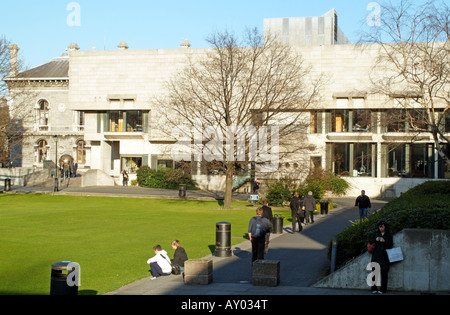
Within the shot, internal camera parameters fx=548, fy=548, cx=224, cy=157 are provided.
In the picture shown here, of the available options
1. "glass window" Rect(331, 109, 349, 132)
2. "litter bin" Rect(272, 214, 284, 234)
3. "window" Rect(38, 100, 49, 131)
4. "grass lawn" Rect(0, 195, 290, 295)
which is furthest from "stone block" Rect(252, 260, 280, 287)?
"window" Rect(38, 100, 49, 131)

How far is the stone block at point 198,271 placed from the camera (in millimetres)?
12680

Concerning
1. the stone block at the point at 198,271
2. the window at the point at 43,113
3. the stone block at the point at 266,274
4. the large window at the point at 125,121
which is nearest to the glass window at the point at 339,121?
the large window at the point at 125,121

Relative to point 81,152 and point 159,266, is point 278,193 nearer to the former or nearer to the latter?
point 159,266

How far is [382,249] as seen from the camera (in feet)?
39.0

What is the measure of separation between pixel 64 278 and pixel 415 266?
737 cm

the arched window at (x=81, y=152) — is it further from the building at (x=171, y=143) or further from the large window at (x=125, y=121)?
the large window at (x=125, y=121)

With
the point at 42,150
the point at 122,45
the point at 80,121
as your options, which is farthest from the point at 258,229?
the point at 42,150

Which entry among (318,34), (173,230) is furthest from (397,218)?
(318,34)

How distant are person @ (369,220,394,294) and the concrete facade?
0.29 meters

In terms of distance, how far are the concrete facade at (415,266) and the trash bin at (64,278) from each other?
577 cm

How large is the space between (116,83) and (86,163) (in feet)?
50.6

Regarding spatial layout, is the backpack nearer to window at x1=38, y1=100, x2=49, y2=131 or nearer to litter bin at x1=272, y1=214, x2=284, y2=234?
litter bin at x1=272, y1=214, x2=284, y2=234

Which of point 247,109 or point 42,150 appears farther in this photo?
point 42,150

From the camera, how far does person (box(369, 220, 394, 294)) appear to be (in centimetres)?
1178
